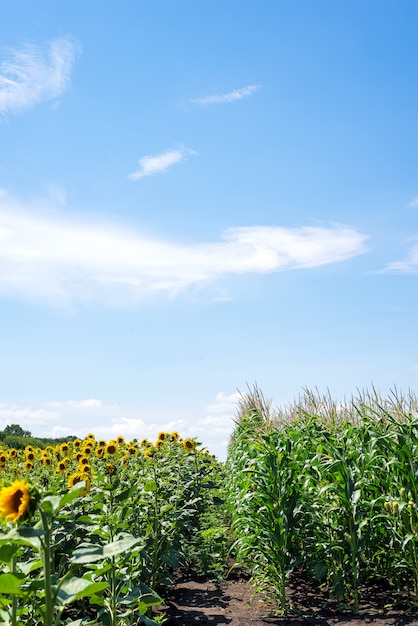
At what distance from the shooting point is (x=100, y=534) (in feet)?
13.4

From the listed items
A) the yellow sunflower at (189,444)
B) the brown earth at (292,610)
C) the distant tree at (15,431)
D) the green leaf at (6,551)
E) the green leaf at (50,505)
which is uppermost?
the distant tree at (15,431)

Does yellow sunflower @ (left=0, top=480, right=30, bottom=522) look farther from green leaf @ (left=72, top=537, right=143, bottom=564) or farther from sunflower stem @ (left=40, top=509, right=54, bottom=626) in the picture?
green leaf @ (left=72, top=537, right=143, bottom=564)

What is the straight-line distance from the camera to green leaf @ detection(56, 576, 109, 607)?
2469 millimetres

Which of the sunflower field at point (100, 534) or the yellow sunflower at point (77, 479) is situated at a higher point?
the yellow sunflower at point (77, 479)

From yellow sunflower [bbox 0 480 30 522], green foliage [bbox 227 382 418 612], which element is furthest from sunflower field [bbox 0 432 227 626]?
green foliage [bbox 227 382 418 612]

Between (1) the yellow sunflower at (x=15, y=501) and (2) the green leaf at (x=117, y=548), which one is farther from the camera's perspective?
(2) the green leaf at (x=117, y=548)

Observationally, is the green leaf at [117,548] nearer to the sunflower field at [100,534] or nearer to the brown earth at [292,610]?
the sunflower field at [100,534]

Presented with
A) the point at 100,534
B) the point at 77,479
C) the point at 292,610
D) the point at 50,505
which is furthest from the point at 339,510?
the point at 50,505

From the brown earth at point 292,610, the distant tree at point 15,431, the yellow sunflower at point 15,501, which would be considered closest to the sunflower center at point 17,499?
the yellow sunflower at point 15,501

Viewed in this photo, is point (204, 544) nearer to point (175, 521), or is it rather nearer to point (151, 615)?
point (175, 521)

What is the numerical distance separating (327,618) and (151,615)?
160 cm

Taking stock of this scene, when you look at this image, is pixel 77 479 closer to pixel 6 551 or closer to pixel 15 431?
pixel 6 551

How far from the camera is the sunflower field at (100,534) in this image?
96.9 inches

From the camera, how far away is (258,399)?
36.0 feet
